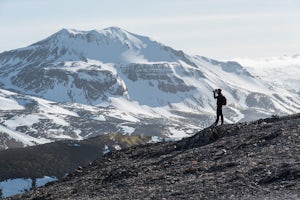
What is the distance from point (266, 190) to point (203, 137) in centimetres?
1664

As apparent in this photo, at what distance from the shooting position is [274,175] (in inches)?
1083

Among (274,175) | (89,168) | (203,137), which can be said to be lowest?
(89,168)

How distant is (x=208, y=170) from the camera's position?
1244 inches

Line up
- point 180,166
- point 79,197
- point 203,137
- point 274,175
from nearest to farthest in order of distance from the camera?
point 274,175, point 79,197, point 180,166, point 203,137

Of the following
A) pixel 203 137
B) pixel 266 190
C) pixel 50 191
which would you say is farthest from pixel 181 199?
pixel 203 137

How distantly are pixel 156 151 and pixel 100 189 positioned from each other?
34.4 ft

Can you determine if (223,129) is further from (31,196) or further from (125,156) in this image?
(31,196)

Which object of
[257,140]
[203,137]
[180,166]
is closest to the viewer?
[180,166]

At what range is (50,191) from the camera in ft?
117

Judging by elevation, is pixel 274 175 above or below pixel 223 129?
above

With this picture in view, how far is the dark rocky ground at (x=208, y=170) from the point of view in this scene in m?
26.8

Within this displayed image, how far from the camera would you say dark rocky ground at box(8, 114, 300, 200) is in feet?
88.0

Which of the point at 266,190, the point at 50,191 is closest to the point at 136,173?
the point at 50,191

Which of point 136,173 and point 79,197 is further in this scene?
point 136,173
